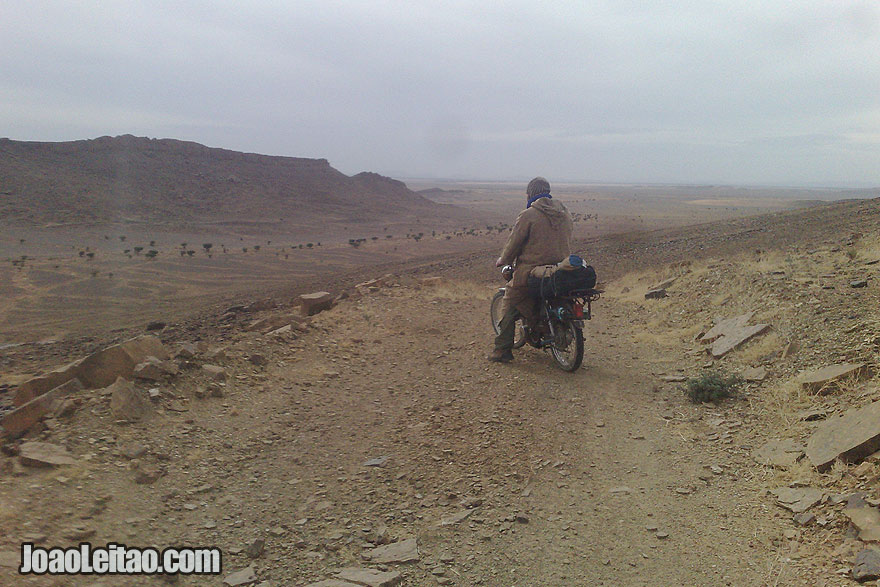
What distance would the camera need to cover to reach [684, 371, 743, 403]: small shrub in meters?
5.47

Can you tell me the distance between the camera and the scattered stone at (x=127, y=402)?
4.68m

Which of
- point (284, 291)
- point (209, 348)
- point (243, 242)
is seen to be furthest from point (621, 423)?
point (243, 242)

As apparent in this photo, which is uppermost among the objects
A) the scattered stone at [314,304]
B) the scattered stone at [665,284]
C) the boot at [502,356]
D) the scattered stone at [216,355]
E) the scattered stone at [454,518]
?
the scattered stone at [665,284]

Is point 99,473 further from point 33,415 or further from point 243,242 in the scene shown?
point 243,242

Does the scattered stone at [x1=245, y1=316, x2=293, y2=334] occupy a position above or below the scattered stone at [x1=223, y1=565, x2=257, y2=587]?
above

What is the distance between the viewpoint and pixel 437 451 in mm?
4781

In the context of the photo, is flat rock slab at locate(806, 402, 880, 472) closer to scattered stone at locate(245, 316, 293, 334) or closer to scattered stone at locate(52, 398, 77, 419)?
scattered stone at locate(52, 398, 77, 419)

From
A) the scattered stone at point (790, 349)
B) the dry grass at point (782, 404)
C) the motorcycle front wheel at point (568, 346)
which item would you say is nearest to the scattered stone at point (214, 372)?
the motorcycle front wheel at point (568, 346)

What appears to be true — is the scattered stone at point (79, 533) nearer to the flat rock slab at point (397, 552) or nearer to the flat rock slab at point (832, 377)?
the flat rock slab at point (397, 552)

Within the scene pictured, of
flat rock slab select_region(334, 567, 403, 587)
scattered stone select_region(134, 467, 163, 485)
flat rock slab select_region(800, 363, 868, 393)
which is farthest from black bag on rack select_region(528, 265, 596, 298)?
scattered stone select_region(134, 467, 163, 485)

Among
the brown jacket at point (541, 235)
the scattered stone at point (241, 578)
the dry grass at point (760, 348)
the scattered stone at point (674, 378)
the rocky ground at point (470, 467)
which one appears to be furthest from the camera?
the brown jacket at point (541, 235)

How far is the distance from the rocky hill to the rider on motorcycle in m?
50.3

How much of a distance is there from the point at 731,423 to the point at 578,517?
81.2 inches

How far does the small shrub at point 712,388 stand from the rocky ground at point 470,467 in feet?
0.46
